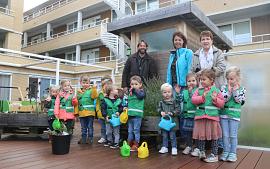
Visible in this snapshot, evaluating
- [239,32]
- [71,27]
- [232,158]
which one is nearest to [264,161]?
[232,158]

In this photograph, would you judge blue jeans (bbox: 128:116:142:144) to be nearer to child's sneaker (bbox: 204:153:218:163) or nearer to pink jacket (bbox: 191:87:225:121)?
pink jacket (bbox: 191:87:225:121)

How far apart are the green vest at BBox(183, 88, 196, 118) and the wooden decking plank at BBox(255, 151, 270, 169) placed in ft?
3.56

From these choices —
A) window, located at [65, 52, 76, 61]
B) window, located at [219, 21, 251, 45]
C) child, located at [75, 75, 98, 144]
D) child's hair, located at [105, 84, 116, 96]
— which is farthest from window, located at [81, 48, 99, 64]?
child's hair, located at [105, 84, 116, 96]

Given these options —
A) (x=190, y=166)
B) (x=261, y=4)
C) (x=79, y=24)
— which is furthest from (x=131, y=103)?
(x=79, y=24)

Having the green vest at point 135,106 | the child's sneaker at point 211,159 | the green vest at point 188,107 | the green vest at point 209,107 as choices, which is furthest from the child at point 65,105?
the child's sneaker at point 211,159

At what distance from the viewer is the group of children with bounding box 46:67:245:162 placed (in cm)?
358

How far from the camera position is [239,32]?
14305 millimetres

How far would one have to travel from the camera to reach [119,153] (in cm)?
403

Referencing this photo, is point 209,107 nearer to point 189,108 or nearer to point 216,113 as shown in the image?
point 216,113

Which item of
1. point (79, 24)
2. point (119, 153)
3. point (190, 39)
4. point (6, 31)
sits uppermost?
point (79, 24)

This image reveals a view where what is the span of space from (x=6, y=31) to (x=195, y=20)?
1555cm

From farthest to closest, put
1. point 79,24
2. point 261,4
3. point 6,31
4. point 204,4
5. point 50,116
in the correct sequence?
1. point 79,24
2. point 6,31
3. point 204,4
4. point 261,4
5. point 50,116

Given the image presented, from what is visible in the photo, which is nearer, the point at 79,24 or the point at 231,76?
the point at 231,76

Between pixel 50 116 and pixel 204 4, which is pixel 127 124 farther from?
pixel 204 4
